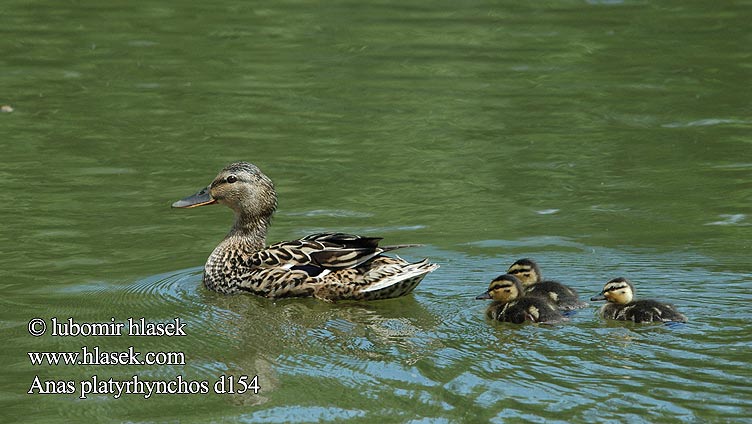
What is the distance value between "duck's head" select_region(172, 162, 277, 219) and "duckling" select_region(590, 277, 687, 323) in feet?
7.87

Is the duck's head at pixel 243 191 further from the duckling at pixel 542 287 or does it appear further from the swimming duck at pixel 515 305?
the swimming duck at pixel 515 305

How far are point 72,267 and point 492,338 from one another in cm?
293

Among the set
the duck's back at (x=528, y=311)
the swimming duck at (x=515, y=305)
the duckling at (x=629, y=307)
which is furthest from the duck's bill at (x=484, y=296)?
the duckling at (x=629, y=307)

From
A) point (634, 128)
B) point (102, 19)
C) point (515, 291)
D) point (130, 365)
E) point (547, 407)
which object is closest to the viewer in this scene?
point (547, 407)

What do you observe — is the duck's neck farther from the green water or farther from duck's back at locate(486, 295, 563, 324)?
duck's back at locate(486, 295, 563, 324)

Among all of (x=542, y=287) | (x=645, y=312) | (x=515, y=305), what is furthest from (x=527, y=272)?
(x=645, y=312)

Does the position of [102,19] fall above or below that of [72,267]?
above

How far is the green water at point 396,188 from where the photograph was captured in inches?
248

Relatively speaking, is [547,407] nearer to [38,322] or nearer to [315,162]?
[38,322]

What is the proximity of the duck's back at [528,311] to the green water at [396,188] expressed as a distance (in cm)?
12

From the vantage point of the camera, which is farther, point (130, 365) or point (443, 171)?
point (443, 171)

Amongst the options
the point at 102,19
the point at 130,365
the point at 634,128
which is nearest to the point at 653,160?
the point at 634,128

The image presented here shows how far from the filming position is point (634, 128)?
11992mm

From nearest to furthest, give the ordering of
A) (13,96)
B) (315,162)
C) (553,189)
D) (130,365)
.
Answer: (130,365), (553,189), (315,162), (13,96)
